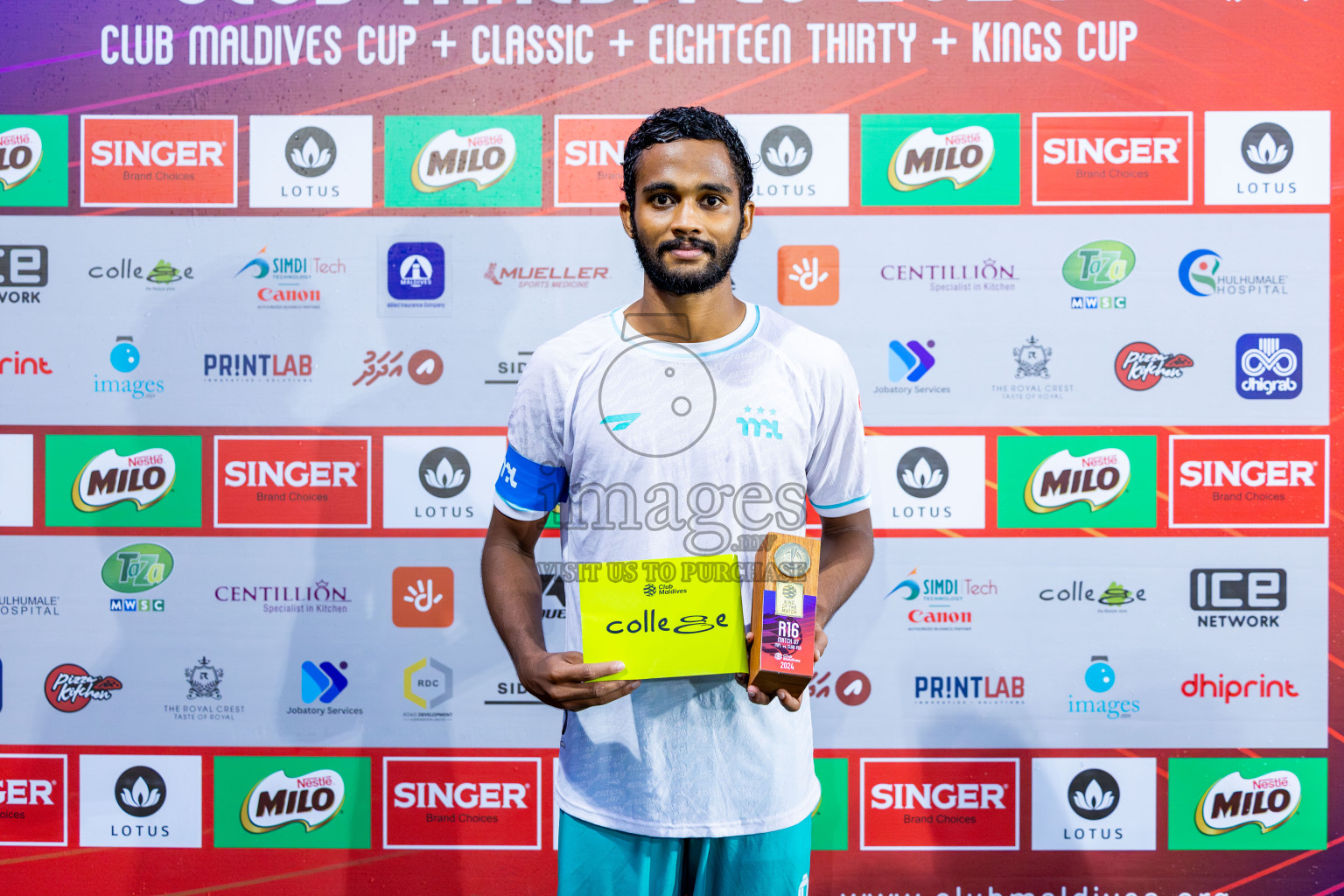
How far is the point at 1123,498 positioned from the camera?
1871mm

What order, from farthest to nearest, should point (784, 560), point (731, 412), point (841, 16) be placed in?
1. point (841, 16)
2. point (731, 412)
3. point (784, 560)

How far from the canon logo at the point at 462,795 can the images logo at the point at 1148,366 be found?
1704 mm

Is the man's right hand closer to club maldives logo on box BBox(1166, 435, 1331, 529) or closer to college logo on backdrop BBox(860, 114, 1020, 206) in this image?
college logo on backdrop BBox(860, 114, 1020, 206)

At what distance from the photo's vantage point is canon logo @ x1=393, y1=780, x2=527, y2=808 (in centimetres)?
193

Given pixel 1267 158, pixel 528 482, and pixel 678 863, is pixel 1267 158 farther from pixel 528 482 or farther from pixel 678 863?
pixel 678 863

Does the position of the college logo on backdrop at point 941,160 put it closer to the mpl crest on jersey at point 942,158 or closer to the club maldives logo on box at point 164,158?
the mpl crest on jersey at point 942,158

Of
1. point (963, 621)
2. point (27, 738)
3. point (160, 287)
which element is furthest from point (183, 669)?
point (963, 621)

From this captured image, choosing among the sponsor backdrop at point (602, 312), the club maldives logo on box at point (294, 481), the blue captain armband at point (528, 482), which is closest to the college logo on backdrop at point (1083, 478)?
the sponsor backdrop at point (602, 312)

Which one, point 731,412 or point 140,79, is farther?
point 140,79

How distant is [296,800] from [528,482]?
1278 millimetres

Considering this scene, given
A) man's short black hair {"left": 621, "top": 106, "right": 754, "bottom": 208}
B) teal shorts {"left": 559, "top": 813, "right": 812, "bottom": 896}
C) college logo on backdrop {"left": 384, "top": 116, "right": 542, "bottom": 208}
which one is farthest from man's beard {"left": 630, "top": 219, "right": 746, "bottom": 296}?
college logo on backdrop {"left": 384, "top": 116, "right": 542, "bottom": 208}

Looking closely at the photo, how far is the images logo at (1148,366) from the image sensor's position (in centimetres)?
186

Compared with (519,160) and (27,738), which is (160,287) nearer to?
(519,160)

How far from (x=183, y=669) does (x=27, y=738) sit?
0.43 metres
